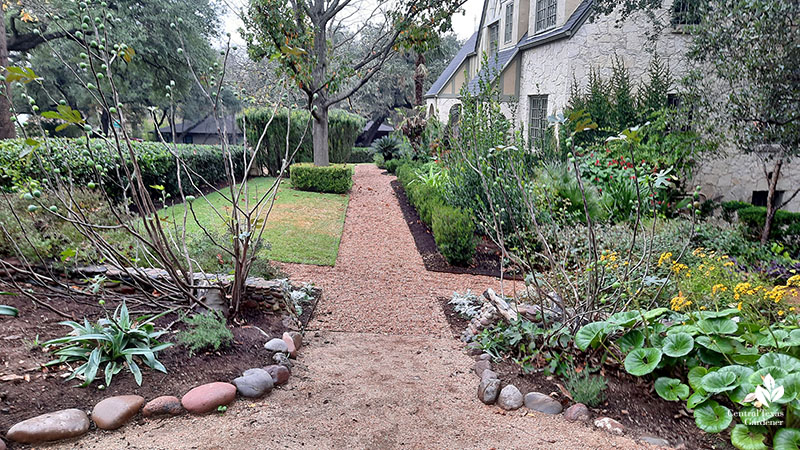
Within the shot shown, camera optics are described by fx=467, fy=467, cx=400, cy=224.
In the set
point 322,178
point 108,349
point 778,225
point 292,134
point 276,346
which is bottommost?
point 276,346

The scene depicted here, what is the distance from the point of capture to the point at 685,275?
423cm

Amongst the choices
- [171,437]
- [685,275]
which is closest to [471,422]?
[171,437]

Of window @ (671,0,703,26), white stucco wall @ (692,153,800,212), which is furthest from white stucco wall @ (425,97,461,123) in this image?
white stucco wall @ (692,153,800,212)

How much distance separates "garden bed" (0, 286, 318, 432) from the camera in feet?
8.03

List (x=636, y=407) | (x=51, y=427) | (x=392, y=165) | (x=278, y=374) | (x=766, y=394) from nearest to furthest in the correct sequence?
(x=766, y=394)
(x=51, y=427)
(x=636, y=407)
(x=278, y=374)
(x=392, y=165)

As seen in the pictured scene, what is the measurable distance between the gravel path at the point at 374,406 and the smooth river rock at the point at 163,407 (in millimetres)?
64

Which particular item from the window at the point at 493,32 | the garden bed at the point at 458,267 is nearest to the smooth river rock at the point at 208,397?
the garden bed at the point at 458,267

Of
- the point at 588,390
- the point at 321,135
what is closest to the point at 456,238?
the point at 588,390

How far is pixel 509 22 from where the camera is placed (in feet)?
47.1

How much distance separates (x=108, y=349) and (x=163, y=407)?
0.64 metres

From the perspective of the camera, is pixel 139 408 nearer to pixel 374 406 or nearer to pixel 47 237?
Result: pixel 374 406

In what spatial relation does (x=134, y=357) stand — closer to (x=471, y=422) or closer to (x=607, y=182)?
(x=471, y=422)

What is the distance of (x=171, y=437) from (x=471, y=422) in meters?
1.57

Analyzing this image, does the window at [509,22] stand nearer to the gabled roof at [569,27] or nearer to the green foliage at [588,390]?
the gabled roof at [569,27]
